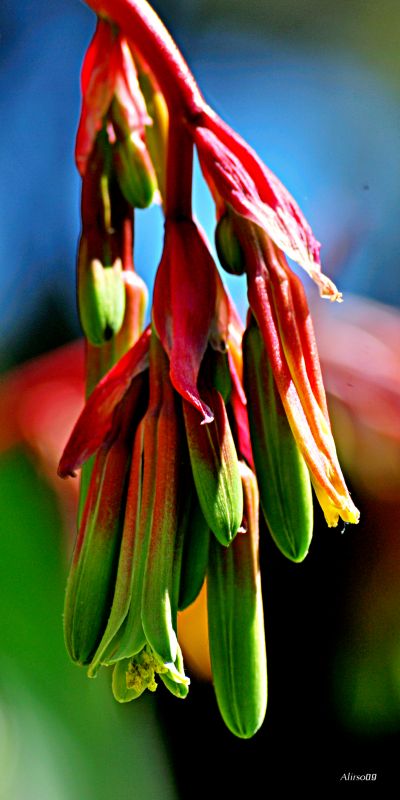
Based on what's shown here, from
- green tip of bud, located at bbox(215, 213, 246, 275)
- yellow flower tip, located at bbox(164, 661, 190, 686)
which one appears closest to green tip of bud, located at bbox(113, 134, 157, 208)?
green tip of bud, located at bbox(215, 213, 246, 275)

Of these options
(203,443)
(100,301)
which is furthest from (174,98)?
(203,443)

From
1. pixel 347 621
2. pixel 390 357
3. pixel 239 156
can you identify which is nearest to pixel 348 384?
pixel 390 357

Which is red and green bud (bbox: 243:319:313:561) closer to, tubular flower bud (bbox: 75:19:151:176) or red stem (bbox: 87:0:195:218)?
red stem (bbox: 87:0:195:218)

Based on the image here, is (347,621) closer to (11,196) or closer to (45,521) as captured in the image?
(45,521)

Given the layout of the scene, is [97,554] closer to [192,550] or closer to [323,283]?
[192,550]

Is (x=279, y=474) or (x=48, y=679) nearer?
(x=279, y=474)

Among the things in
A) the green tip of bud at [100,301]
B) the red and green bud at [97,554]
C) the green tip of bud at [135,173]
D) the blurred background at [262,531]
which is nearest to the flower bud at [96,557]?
the red and green bud at [97,554]
